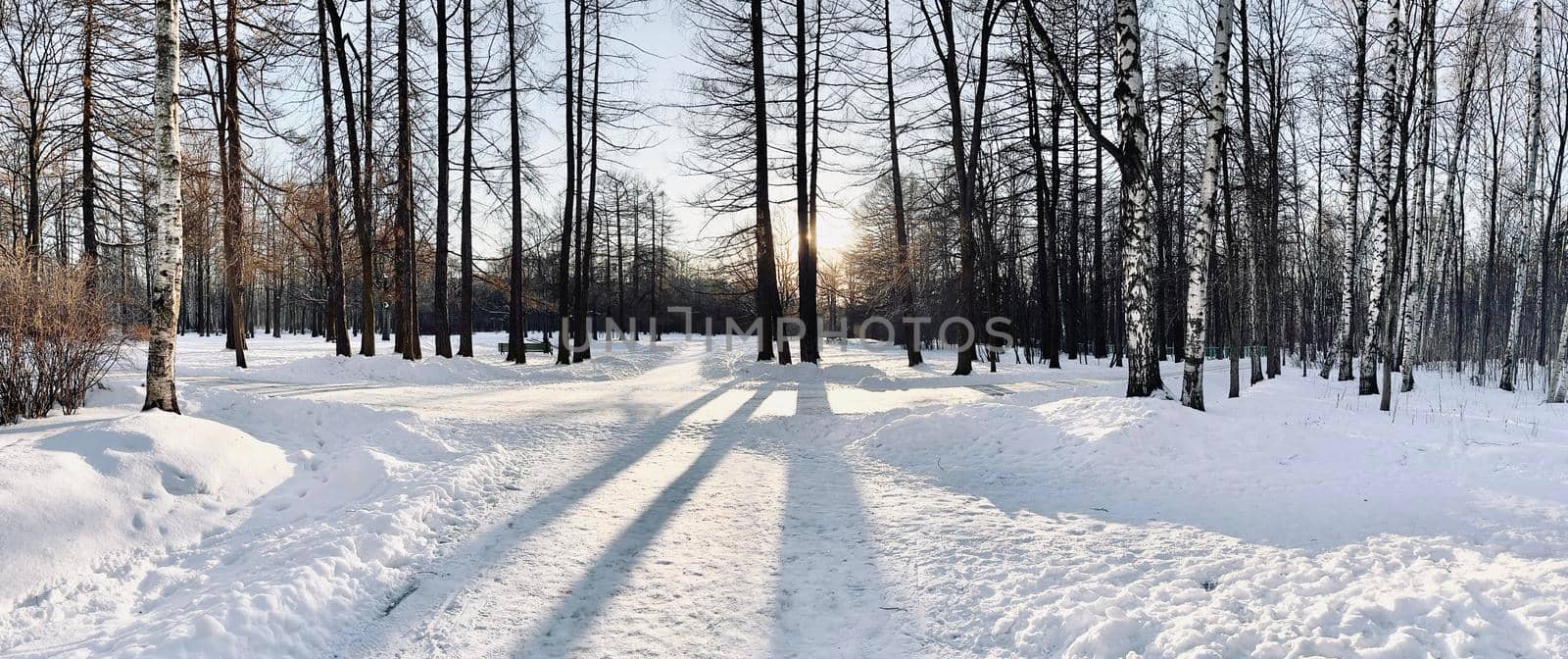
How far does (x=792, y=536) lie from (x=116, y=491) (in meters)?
4.74

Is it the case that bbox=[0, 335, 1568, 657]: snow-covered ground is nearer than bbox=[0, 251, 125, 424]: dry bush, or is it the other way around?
bbox=[0, 335, 1568, 657]: snow-covered ground

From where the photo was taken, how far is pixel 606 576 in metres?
4.36

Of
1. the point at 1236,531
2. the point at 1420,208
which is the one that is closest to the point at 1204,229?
the point at 1236,531

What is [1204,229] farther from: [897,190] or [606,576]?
[897,190]

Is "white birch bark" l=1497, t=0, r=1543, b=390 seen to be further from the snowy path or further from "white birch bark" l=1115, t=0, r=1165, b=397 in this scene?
the snowy path

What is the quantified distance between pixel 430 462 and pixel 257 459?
1.48 m

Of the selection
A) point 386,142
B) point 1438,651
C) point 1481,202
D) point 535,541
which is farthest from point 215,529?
point 1481,202

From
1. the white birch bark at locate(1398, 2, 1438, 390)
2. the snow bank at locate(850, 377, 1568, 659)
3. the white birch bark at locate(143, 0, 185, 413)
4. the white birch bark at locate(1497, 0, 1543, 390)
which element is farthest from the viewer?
the white birch bark at locate(1497, 0, 1543, 390)

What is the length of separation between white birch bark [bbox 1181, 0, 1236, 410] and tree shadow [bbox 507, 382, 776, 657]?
21.4ft

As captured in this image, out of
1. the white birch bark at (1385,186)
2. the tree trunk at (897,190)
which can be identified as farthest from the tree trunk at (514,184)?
the white birch bark at (1385,186)

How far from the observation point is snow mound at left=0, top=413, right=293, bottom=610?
394 centimetres

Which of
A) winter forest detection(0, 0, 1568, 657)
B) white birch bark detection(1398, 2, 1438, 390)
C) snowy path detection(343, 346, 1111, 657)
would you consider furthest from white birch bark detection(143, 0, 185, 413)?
white birch bark detection(1398, 2, 1438, 390)

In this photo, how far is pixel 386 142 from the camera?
761 inches

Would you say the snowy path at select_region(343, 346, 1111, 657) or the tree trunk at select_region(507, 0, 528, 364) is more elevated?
→ the tree trunk at select_region(507, 0, 528, 364)
